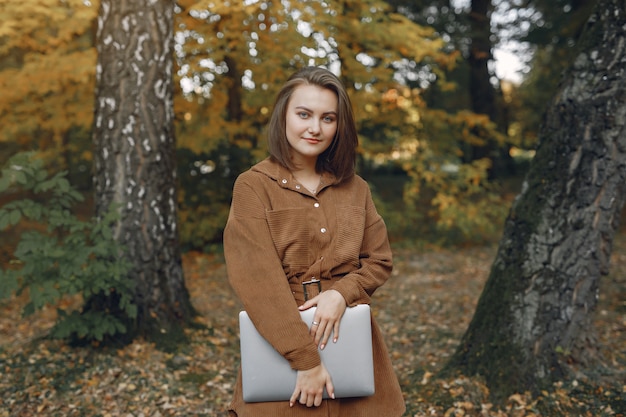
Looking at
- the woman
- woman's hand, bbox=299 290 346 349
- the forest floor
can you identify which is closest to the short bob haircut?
the woman

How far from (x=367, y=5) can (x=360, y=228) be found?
196 inches

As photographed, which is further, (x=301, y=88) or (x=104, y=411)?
Answer: (x=104, y=411)

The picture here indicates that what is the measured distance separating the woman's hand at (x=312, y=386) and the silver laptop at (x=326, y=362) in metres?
0.02

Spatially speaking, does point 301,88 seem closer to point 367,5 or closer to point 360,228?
point 360,228

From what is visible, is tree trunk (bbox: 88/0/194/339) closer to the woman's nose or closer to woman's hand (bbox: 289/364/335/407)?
the woman's nose

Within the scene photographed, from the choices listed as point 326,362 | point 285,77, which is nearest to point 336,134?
point 326,362

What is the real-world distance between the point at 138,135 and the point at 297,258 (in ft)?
8.68

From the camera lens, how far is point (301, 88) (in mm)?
1845

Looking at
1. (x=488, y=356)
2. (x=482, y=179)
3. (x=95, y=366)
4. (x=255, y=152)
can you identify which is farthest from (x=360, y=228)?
(x=482, y=179)

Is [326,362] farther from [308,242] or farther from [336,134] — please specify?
[336,134]

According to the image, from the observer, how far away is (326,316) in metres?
1.67

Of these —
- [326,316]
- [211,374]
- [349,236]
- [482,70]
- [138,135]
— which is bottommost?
[211,374]

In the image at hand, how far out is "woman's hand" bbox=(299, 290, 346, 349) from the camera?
65.8 inches

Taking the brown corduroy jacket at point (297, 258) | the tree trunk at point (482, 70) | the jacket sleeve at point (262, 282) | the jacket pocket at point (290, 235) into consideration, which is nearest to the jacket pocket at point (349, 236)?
the brown corduroy jacket at point (297, 258)
